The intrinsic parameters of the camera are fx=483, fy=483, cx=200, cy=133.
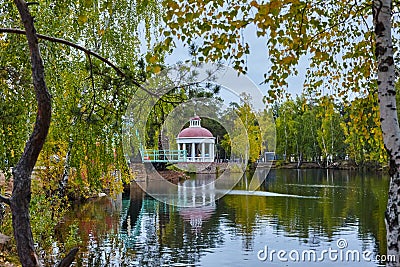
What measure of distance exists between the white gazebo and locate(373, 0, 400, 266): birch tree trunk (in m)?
7.99

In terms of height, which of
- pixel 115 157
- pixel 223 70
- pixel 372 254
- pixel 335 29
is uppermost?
pixel 335 29

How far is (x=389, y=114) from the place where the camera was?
10.9ft

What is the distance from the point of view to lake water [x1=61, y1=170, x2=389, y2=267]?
27.2ft

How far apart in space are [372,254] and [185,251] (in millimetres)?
3266

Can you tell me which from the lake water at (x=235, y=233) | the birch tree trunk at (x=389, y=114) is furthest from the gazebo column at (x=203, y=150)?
the birch tree trunk at (x=389, y=114)

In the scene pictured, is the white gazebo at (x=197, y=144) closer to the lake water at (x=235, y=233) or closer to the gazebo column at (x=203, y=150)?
the gazebo column at (x=203, y=150)

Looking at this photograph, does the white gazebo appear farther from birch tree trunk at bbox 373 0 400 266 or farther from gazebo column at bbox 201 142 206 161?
birch tree trunk at bbox 373 0 400 266

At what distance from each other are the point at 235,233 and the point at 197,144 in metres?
3.34

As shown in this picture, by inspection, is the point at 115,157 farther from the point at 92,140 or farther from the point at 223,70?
the point at 223,70

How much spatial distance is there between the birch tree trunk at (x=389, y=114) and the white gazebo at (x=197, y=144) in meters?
7.99

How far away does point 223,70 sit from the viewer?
4449 mm

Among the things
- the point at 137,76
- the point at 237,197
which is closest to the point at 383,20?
the point at 137,76

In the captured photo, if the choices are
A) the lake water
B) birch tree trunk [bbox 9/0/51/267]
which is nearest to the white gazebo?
the lake water

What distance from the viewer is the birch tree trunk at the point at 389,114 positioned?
10.5 feet
